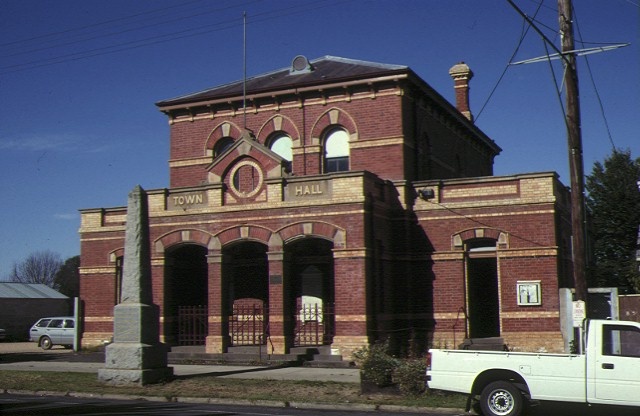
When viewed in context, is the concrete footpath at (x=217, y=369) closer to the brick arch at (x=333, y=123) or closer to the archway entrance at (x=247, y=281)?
the archway entrance at (x=247, y=281)

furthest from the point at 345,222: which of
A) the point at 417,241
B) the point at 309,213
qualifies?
the point at 417,241

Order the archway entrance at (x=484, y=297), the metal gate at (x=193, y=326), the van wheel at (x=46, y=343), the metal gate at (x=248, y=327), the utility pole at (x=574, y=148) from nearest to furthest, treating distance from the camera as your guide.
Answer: the utility pole at (x=574, y=148) → the metal gate at (x=248, y=327) → the metal gate at (x=193, y=326) → the archway entrance at (x=484, y=297) → the van wheel at (x=46, y=343)

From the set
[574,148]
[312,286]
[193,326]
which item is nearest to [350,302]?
[312,286]

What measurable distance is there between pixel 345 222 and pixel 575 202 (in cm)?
861

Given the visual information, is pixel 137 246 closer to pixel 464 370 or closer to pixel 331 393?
pixel 331 393

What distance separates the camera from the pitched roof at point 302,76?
2716 cm

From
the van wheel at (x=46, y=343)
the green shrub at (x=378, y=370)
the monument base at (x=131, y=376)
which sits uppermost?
the green shrub at (x=378, y=370)

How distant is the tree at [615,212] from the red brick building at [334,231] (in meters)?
19.9

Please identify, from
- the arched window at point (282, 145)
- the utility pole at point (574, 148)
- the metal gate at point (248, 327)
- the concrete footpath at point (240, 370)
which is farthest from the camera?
the arched window at point (282, 145)

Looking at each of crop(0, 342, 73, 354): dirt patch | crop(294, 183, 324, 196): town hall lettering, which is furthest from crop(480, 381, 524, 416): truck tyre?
crop(0, 342, 73, 354): dirt patch

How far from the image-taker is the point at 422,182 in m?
25.1

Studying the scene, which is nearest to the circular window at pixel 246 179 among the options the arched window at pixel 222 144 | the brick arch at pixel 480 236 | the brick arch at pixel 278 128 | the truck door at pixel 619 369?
the brick arch at pixel 278 128

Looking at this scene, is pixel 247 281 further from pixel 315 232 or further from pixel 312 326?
pixel 315 232

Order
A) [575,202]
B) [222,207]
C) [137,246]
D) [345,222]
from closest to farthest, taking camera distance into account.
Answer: [575,202] → [137,246] → [345,222] → [222,207]
